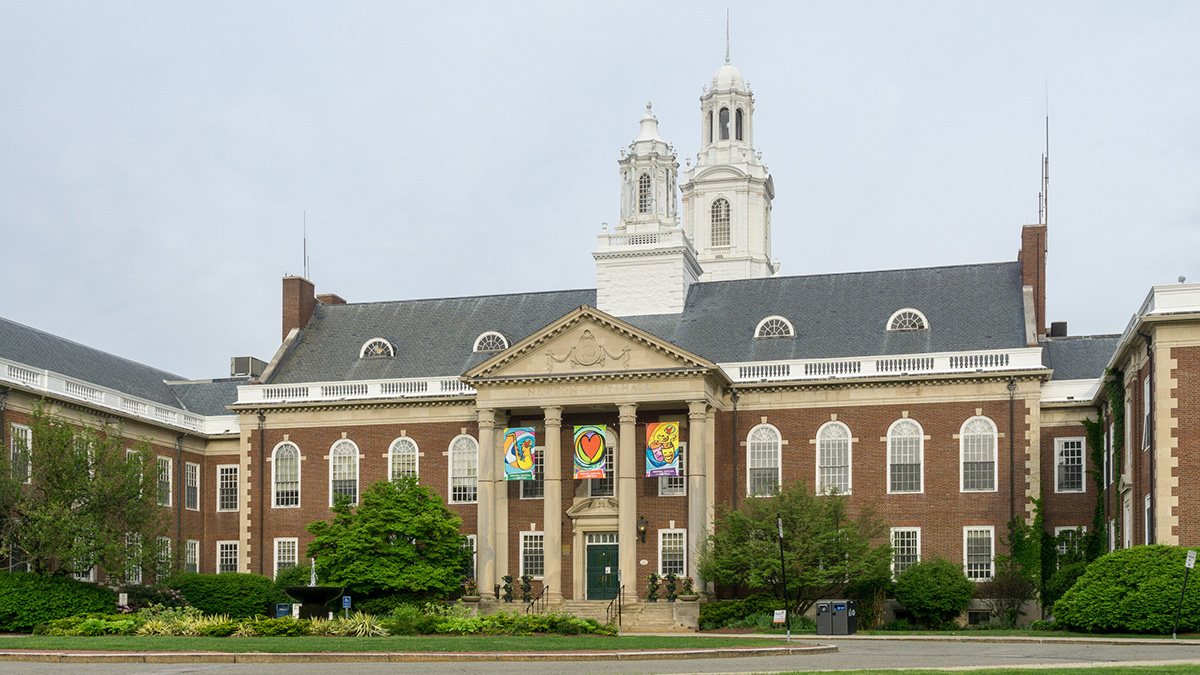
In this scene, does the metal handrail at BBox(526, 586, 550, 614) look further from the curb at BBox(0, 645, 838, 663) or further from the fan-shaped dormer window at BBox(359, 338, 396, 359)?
the curb at BBox(0, 645, 838, 663)

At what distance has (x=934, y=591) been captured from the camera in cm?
4756

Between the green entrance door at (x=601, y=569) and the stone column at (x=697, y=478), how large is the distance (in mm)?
3595

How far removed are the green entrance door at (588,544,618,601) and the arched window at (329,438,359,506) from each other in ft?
32.5

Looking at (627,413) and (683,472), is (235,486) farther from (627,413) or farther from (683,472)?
(683,472)

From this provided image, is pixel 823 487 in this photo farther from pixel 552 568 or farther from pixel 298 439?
pixel 298 439

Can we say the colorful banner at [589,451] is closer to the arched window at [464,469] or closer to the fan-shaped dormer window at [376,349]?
the arched window at [464,469]

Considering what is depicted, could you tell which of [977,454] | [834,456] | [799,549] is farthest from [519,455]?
[977,454]

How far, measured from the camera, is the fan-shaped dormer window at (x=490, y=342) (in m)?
58.2

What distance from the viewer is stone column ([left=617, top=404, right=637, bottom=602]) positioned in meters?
50.4

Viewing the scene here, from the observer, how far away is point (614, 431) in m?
53.5

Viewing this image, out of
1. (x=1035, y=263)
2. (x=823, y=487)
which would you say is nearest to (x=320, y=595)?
(x=823, y=487)

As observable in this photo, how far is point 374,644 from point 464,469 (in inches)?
922

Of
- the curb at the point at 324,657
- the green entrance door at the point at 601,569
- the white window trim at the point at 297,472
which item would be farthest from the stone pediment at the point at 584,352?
the curb at the point at 324,657

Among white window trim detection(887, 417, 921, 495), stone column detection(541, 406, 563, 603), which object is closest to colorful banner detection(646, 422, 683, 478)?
stone column detection(541, 406, 563, 603)
